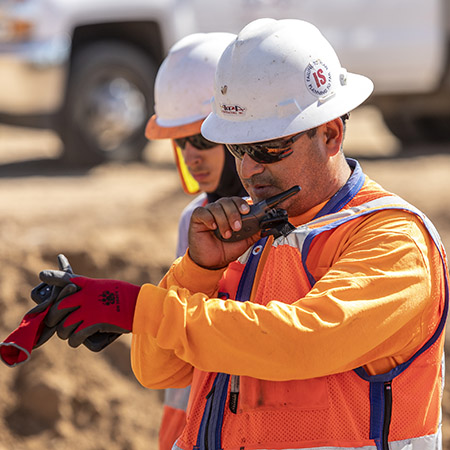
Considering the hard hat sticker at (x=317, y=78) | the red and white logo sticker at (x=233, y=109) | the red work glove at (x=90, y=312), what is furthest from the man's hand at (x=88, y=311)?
the hard hat sticker at (x=317, y=78)

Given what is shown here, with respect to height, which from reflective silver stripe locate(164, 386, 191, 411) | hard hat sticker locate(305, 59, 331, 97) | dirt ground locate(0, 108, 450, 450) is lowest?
dirt ground locate(0, 108, 450, 450)

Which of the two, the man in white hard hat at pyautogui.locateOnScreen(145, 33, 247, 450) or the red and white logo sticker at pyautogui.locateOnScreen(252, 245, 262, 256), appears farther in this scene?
the man in white hard hat at pyautogui.locateOnScreen(145, 33, 247, 450)

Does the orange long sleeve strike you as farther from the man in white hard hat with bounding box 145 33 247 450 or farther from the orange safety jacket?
the man in white hard hat with bounding box 145 33 247 450

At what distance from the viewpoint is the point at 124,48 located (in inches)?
333

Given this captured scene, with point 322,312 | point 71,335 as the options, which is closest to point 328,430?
point 322,312

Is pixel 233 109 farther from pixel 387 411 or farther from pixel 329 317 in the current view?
pixel 387 411

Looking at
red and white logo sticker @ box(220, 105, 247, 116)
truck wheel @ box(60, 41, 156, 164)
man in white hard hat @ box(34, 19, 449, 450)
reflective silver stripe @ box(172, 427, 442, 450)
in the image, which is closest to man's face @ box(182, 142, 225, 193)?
man in white hard hat @ box(34, 19, 449, 450)

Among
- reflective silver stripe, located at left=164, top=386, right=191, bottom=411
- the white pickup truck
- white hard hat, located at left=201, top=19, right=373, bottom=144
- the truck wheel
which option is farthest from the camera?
the truck wheel

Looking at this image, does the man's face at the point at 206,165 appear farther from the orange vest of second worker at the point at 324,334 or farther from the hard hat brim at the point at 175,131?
the orange vest of second worker at the point at 324,334

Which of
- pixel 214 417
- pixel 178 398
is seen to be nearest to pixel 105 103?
pixel 178 398

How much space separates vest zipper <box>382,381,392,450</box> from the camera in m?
2.15

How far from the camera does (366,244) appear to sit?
6.81 feet

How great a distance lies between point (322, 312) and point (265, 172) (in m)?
0.50

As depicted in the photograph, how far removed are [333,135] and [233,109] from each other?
28 centimetres
